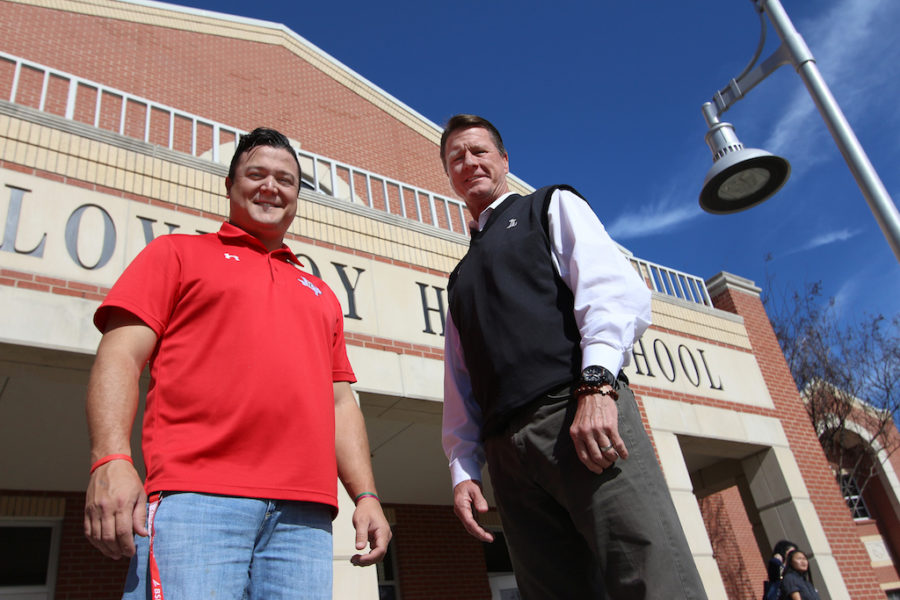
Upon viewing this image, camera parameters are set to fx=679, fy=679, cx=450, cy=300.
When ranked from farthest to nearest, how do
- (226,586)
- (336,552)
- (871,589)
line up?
1. (871,589)
2. (336,552)
3. (226,586)

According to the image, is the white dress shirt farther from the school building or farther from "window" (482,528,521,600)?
"window" (482,528,521,600)

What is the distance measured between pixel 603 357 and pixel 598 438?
0.23 m

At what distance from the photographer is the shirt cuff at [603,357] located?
1.82m

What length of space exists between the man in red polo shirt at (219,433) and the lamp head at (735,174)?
5721mm

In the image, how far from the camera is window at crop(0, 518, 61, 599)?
277 inches

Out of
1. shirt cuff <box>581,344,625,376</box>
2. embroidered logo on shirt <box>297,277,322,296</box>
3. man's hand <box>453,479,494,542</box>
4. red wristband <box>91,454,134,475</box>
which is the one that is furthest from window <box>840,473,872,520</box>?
red wristband <box>91,454,134,475</box>

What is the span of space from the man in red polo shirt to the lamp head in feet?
18.8

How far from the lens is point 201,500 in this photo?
1.58m

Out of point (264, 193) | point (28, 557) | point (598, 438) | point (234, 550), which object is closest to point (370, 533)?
point (234, 550)

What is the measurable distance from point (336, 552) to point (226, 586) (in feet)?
11.7

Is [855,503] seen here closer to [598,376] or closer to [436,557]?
[436,557]

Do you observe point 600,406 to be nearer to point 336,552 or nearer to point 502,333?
point 502,333

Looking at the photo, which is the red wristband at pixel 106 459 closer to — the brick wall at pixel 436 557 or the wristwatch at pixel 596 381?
the wristwatch at pixel 596 381

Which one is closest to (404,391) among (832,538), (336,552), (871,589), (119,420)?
(336,552)
